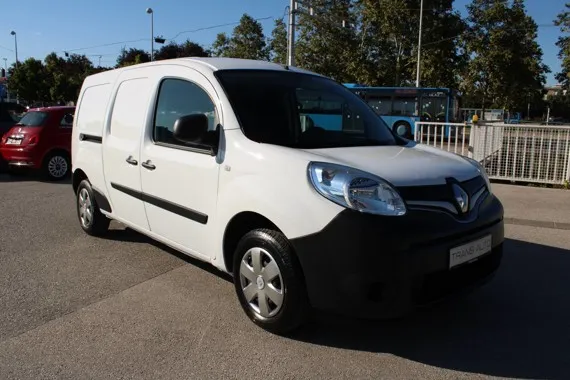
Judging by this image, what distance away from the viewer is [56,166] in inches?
414

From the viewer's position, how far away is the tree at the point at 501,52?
33.9m

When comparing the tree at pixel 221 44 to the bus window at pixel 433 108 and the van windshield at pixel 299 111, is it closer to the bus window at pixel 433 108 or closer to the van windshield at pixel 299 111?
the bus window at pixel 433 108

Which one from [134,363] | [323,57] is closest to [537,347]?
[134,363]

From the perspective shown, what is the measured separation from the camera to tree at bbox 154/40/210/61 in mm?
Result: 46688

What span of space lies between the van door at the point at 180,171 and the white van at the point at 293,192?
13 mm

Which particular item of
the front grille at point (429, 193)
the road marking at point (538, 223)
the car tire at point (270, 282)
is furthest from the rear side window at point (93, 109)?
the road marking at point (538, 223)

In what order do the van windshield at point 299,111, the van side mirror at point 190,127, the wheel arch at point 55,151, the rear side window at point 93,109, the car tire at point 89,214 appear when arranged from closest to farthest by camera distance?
the van side mirror at point 190,127, the van windshield at point 299,111, the rear side window at point 93,109, the car tire at point 89,214, the wheel arch at point 55,151

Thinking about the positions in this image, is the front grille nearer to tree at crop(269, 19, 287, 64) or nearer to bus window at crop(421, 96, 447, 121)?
bus window at crop(421, 96, 447, 121)

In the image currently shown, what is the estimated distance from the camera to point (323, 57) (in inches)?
1449

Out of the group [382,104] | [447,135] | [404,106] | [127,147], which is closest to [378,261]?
[127,147]

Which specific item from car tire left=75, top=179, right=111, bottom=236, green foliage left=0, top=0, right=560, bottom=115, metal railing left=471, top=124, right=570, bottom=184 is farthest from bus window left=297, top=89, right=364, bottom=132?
green foliage left=0, top=0, right=560, bottom=115

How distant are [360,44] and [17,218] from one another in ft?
109

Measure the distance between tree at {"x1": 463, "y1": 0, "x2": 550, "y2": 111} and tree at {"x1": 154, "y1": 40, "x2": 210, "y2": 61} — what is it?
79.1 ft

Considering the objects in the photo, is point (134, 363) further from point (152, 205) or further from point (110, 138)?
point (110, 138)
